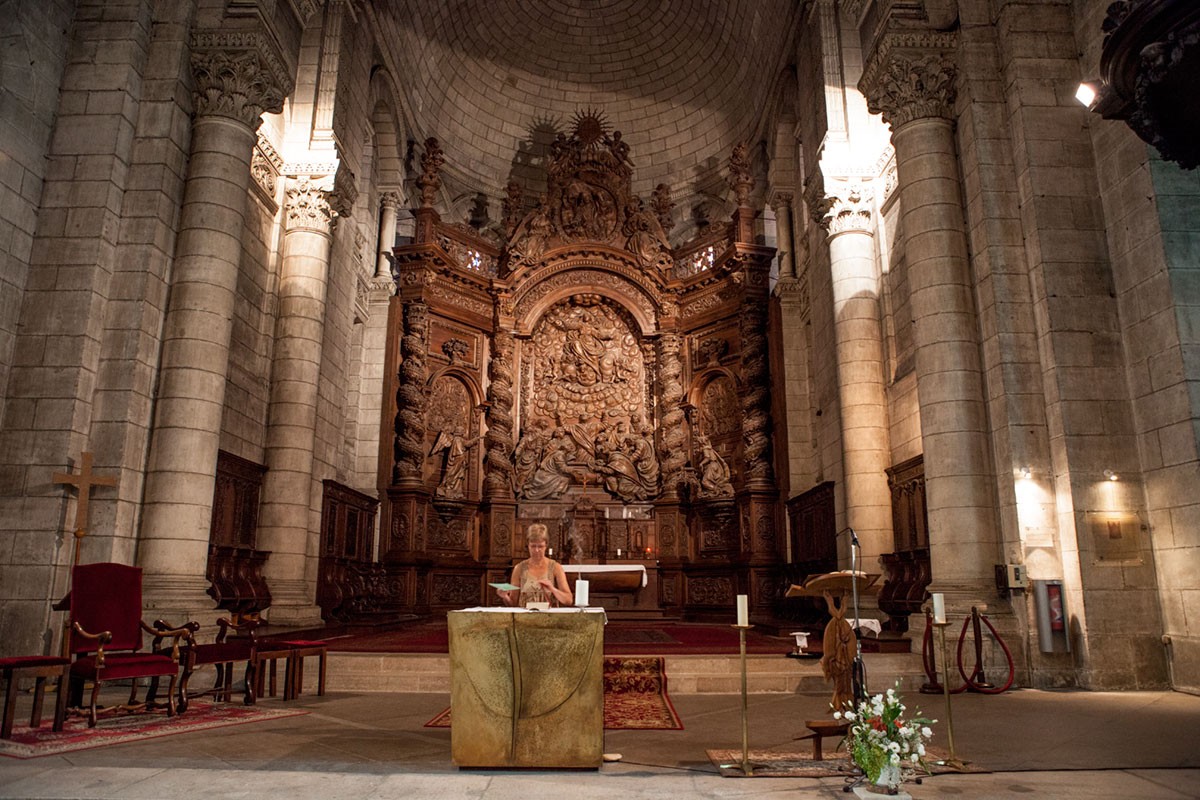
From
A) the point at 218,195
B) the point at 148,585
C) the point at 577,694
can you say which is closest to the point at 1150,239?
the point at 577,694

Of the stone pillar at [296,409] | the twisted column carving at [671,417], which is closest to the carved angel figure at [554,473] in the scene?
the twisted column carving at [671,417]

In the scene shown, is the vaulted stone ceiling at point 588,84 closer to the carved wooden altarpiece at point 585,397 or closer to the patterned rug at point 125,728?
Result: the carved wooden altarpiece at point 585,397

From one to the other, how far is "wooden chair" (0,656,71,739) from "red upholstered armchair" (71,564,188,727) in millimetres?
232

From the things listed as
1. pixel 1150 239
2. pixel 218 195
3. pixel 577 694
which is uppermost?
pixel 218 195

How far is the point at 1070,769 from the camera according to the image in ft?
16.5

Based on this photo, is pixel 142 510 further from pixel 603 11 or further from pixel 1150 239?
pixel 603 11

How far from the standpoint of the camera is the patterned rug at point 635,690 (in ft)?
24.9

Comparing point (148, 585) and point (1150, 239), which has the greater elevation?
point (1150, 239)

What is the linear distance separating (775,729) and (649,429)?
1276 cm

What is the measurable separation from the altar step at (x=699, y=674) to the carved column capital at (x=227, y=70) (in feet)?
22.6

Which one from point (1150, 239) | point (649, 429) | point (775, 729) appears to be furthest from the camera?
point (649, 429)

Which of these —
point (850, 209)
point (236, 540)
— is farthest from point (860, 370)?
point (236, 540)

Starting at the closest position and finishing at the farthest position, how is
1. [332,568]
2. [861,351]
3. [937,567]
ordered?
[937,567] < [861,351] < [332,568]

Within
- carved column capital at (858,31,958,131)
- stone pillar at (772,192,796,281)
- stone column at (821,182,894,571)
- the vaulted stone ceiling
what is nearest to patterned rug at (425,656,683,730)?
stone column at (821,182,894,571)
